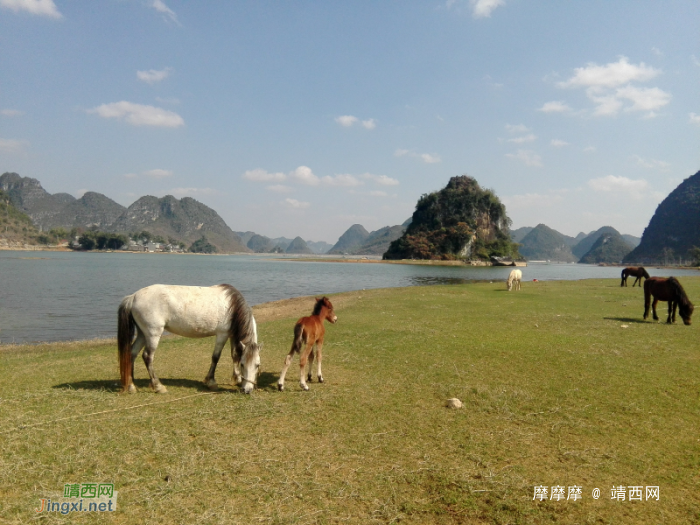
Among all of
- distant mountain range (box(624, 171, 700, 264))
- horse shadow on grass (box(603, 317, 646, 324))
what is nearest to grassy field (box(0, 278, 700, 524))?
horse shadow on grass (box(603, 317, 646, 324))

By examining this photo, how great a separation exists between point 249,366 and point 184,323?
1.51 m

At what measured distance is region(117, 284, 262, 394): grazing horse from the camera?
7105 mm

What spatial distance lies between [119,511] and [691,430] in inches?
299

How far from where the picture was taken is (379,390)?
7406mm

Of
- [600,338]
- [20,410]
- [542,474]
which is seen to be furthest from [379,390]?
[600,338]

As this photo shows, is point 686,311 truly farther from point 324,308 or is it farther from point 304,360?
point 304,360

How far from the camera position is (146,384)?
25.4ft

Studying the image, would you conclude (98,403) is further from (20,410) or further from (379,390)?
(379,390)

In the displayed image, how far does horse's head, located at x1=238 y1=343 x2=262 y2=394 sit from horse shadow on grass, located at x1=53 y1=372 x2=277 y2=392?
0.50 metres

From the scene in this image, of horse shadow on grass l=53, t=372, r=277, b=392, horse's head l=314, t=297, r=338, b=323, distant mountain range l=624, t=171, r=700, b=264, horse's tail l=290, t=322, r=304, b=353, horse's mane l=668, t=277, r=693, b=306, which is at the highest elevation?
distant mountain range l=624, t=171, r=700, b=264

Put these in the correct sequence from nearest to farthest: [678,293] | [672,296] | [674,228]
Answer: [678,293] < [672,296] < [674,228]

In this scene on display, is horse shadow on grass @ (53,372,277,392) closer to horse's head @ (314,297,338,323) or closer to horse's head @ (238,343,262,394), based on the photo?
horse's head @ (238,343,262,394)

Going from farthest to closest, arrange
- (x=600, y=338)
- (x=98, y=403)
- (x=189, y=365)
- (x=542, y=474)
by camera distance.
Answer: (x=600, y=338)
(x=189, y=365)
(x=98, y=403)
(x=542, y=474)

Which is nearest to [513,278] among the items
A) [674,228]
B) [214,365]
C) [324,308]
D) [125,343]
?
[324,308]
